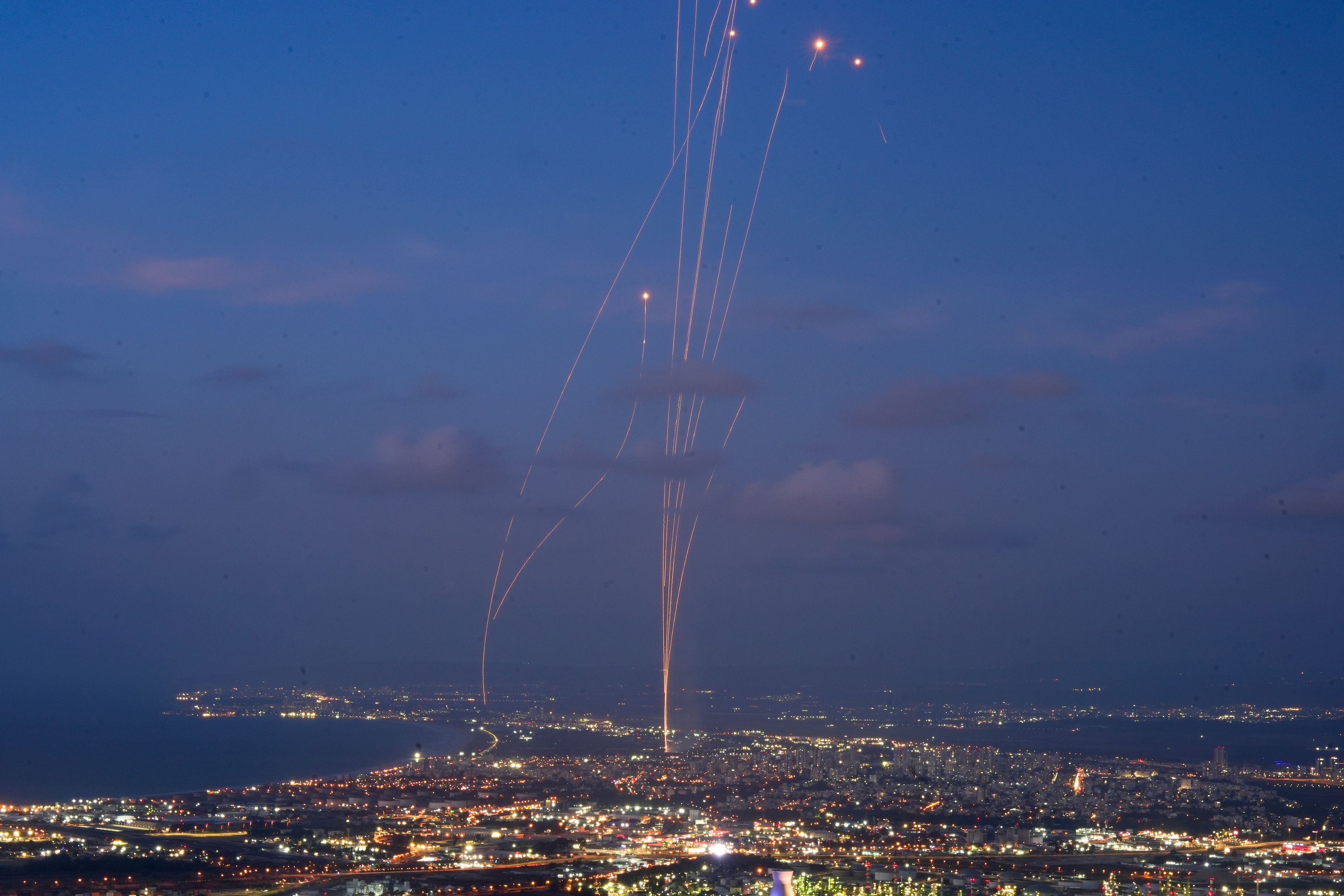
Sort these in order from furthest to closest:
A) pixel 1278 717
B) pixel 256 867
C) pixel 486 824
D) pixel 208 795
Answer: pixel 1278 717 < pixel 208 795 < pixel 486 824 < pixel 256 867

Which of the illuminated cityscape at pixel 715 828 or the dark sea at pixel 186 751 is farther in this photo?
the dark sea at pixel 186 751

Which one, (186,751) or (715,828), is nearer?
(715,828)

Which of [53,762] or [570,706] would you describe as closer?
[53,762]

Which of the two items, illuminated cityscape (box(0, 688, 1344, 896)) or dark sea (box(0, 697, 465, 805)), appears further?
dark sea (box(0, 697, 465, 805))

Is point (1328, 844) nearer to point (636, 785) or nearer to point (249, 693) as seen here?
→ point (636, 785)

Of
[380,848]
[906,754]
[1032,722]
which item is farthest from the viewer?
[1032,722]

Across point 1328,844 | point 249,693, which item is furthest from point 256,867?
point 249,693
